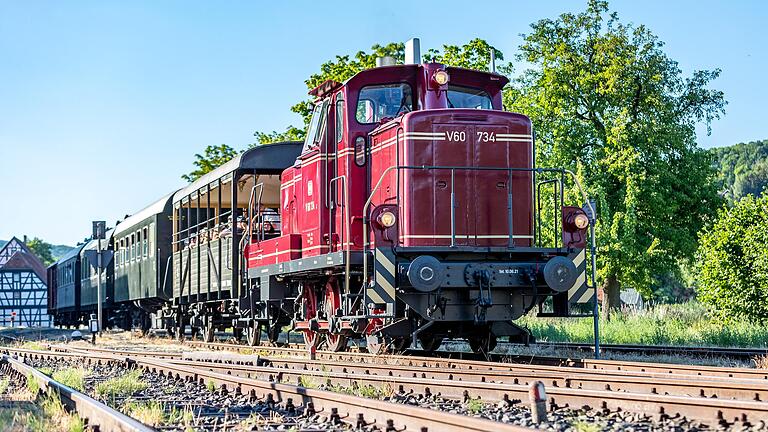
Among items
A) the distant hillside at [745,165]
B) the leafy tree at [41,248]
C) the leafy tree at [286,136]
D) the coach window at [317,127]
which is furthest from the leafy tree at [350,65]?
the leafy tree at [41,248]

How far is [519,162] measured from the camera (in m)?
11.3

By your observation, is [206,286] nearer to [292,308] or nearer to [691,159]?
[292,308]

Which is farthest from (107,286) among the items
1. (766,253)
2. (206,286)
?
(766,253)

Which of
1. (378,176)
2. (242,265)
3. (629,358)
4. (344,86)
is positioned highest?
(344,86)

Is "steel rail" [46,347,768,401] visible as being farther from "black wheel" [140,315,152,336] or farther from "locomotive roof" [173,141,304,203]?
"black wheel" [140,315,152,336]

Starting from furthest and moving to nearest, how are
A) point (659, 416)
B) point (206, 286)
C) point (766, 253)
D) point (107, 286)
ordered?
point (107, 286)
point (766, 253)
point (206, 286)
point (659, 416)

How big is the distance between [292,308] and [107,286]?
54.9 feet

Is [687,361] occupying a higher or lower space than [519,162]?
lower

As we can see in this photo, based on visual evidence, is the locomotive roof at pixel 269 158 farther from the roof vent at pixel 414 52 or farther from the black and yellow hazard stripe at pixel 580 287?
the black and yellow hazard stripe at pixel 580 287

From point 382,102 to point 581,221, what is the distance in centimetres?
286

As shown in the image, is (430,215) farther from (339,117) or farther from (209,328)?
(209,328)

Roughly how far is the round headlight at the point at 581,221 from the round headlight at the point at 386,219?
2.33m

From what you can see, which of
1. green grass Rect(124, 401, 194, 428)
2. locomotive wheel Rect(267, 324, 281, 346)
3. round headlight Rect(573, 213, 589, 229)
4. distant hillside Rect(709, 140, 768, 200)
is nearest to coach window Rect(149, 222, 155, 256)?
locomotive wheel Rect(267, 324, 281, 346)

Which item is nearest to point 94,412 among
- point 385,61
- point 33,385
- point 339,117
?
point 33,385
